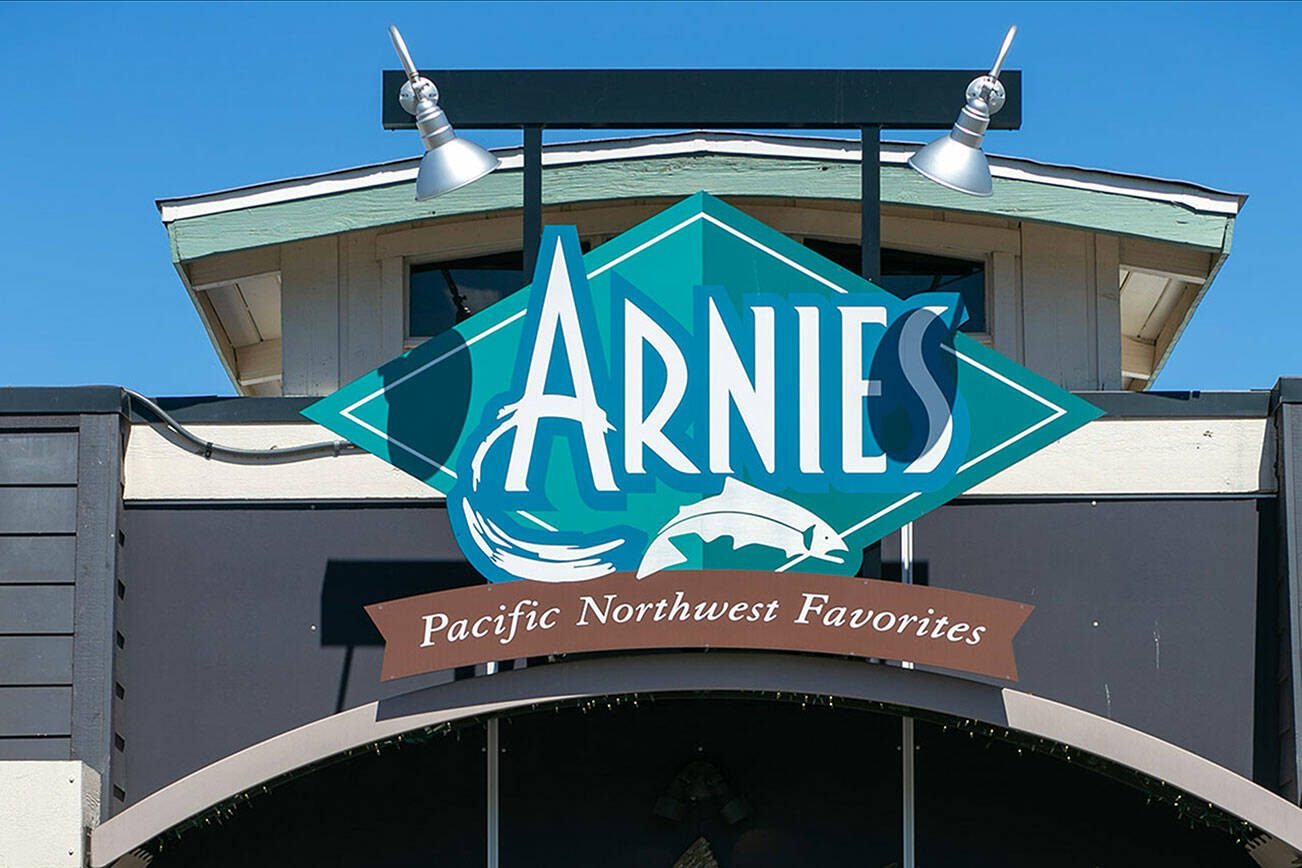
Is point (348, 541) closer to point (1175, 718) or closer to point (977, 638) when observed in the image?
point (977, 638)

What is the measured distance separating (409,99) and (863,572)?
3095 mm

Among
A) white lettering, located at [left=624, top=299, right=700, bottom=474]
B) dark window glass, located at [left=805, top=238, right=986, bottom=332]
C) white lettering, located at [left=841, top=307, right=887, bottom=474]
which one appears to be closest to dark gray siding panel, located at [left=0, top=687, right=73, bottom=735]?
white lettering, located at [left=624, top=299, right=700, bottom=474]

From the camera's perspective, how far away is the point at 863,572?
9680mm

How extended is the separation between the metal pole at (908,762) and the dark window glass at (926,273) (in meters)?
2.32

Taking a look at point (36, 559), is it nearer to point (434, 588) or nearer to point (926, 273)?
point (434, 588)

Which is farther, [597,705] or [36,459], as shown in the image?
[36,459]

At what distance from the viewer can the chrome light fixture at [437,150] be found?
9445 mm

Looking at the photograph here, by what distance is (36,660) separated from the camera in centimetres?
957

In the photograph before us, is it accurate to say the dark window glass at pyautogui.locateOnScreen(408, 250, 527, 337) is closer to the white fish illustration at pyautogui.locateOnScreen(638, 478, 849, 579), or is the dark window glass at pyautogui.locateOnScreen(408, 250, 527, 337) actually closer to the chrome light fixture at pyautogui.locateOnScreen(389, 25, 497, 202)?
the chrome light fixture at pyautogui.locateOnScreen(389, 25, 497, 202)

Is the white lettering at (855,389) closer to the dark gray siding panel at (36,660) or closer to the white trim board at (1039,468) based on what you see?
the white trim board at (1039,468)

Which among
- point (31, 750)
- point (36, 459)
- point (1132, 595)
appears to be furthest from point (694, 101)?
point (31, 750)

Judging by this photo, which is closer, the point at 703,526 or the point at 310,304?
the point at 703,526

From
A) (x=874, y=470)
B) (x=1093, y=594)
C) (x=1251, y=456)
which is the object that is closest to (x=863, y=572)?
(x=874, y=470)

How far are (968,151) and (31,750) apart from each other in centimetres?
513
